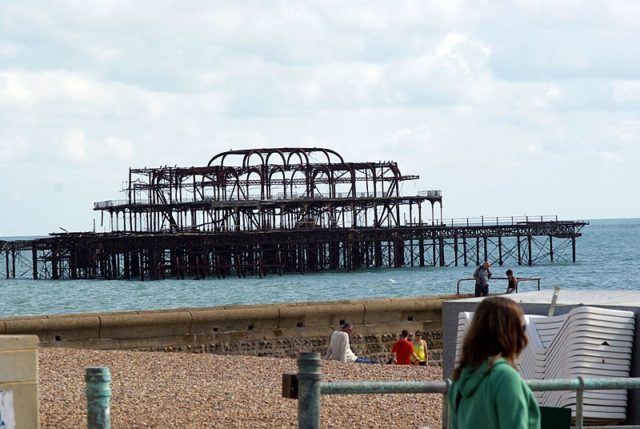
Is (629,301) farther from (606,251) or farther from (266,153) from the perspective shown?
(606,251)

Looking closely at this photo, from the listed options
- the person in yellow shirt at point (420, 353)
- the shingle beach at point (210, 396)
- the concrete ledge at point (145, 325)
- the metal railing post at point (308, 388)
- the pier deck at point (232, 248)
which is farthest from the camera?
the pier deck at point (232, 248)

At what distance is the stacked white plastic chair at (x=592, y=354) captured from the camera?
9.12 metres

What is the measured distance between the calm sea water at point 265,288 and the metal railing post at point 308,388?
4333cm

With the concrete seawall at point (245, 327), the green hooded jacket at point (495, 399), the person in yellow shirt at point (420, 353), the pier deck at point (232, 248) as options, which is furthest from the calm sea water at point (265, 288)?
the green hooded jacket at point (495, 399)

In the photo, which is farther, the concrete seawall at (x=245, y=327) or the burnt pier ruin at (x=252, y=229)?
the burnt pier ruin at (x=252, y=229)

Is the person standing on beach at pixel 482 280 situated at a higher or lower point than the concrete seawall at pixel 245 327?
higher

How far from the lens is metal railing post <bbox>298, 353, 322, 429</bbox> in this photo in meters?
6.33

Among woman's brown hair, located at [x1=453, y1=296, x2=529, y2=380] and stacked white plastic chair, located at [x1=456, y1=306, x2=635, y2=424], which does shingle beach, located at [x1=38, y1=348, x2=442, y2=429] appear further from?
woman's brown hair, located at [x1=453, y1=296, x2=529, y2=380]

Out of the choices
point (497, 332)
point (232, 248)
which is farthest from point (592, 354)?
point (232, 248)

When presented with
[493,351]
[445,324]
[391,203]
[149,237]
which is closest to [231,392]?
[445,324]

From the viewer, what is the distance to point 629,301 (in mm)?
9961

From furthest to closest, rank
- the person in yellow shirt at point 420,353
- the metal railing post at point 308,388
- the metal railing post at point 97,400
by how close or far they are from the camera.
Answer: the person in yellow shirt at point 420,353, the metal railing post at point 97,400, the metal railing post at point 308,388

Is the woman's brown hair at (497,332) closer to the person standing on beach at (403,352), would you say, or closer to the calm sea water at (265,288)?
the person standing on beach at (403,352)

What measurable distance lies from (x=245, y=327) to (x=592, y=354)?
39.1 ft
